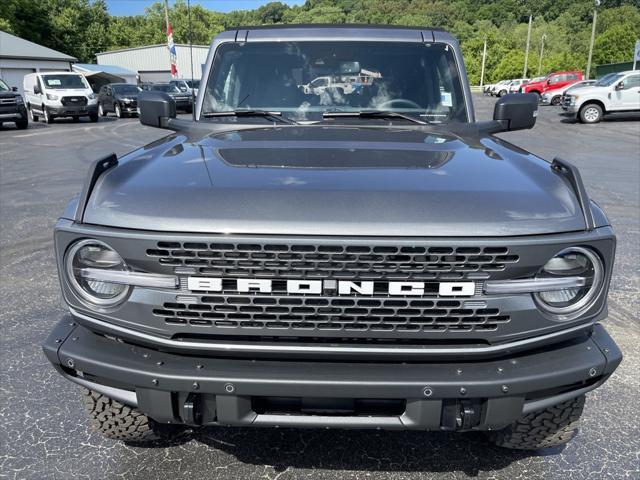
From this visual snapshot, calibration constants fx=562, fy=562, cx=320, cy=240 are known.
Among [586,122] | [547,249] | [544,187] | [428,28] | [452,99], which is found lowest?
[586,122]

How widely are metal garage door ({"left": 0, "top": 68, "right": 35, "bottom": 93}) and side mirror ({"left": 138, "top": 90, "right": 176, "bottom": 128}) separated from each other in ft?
121

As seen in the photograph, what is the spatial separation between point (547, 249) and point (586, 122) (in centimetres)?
2130

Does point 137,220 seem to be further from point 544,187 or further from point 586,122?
point 586,122

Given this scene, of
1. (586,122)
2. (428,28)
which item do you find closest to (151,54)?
(586,122)

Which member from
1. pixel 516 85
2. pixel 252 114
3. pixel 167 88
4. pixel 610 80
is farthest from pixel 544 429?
pixel 516 85

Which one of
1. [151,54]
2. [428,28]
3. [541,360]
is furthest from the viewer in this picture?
[151,54]

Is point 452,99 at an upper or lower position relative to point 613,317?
upper

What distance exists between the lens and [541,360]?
6.77 ft

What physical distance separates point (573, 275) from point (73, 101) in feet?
74.5

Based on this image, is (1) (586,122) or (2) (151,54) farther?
(2) (151,54)

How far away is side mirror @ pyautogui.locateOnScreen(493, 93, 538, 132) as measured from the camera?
3.58 m

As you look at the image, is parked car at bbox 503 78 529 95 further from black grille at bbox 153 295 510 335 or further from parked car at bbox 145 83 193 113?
black grille at bbox 153 295 510 335

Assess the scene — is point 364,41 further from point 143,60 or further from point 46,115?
point 143,60

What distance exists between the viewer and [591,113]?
810 inches
